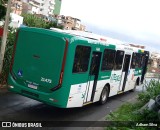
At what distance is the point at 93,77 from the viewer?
1164 centimetres

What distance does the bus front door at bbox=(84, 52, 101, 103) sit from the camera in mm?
11234

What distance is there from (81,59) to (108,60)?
9.65ft

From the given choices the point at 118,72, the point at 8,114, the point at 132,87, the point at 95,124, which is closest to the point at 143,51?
the point at 132,87

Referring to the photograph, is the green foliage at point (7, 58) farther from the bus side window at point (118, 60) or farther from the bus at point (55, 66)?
the bus side window at point (118, 60)

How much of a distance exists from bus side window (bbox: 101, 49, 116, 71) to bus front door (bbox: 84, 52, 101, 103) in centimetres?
58

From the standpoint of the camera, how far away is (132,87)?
62.4ft

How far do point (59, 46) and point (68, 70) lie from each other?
81 cm

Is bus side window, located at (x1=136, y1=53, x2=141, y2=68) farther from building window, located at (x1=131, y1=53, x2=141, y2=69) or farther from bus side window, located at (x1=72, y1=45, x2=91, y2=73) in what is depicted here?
bus side window, located at (x1=72, y1=45, x2=91, y2=73)

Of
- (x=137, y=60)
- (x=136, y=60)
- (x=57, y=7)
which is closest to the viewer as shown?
(x=136, y=60)

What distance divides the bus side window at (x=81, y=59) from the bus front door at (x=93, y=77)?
521 mm

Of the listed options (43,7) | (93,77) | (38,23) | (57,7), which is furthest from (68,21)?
(93,77)

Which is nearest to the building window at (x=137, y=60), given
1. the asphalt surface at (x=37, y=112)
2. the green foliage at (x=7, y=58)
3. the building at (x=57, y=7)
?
the asphalt surface at (x=37, y=112)

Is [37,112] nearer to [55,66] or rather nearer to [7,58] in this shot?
[55,66]

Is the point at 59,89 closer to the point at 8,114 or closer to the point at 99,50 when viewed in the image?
the point at 8,114
